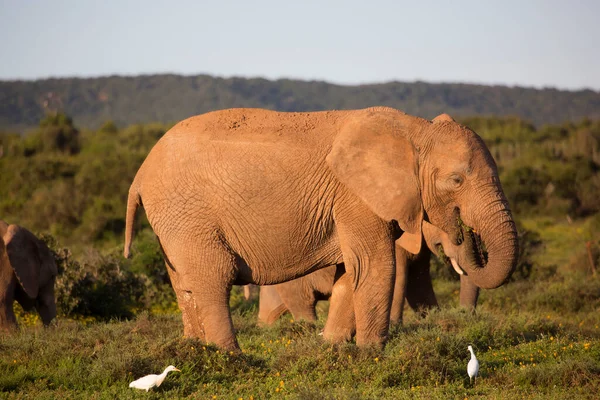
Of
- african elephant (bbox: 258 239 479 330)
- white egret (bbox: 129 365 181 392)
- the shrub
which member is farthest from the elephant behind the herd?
white egret (bbox: 129 365 181 392)

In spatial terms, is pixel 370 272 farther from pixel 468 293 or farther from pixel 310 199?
pixel 468 293

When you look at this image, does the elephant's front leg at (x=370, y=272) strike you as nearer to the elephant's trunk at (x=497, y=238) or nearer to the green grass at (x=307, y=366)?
the green grass at (x=307, y=366)

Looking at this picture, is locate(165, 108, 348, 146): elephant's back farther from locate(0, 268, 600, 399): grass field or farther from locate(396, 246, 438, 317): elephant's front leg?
locate(396, 246, 438, 317): elephant's front leg

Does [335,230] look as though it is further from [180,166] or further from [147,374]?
[147,374]

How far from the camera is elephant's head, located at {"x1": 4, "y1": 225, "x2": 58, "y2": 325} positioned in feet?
39.7

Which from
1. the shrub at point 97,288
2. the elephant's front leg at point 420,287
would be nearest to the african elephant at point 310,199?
the elephant's front leg at point 420,287

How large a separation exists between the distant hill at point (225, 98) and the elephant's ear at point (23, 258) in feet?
300

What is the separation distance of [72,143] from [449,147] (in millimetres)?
51265

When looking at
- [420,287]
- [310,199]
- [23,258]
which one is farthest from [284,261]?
[23,258]

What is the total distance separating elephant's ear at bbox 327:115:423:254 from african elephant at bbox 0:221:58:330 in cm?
518

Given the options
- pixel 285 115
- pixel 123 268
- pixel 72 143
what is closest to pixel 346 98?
pixel 72 143

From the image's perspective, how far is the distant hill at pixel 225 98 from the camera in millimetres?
106250

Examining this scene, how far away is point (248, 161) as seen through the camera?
28.7 feet

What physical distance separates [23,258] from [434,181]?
235 inches
